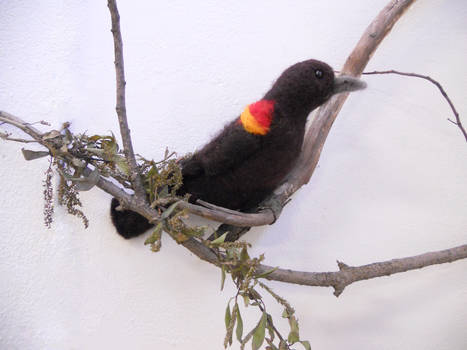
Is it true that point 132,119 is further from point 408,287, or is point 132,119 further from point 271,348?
point 408,287

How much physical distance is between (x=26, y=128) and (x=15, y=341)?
33 centimetres

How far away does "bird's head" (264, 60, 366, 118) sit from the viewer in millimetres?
450

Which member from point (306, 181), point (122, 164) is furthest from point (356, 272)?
point (122, 164)

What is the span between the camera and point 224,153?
446mm

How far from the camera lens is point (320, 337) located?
22.7 inches

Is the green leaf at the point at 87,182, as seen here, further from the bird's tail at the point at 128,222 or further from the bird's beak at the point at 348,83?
the bird's beak at the point at 348,83

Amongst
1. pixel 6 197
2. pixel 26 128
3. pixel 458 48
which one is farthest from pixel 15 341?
pixel 458 48

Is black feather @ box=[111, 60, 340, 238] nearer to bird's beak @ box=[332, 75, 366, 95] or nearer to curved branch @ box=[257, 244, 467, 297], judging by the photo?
bird's beak @ box=[332, 75, 366, 95]

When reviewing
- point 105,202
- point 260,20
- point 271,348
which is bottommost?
point 271,348

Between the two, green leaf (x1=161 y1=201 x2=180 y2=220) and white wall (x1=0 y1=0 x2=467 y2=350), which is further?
white wall (x1=0 y1=0 x2=467 y2=350)

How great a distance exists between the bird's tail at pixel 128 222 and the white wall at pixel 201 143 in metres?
0.03

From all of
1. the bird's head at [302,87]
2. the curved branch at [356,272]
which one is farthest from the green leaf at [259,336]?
the bird's head at [302,87]

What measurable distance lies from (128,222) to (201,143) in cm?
17

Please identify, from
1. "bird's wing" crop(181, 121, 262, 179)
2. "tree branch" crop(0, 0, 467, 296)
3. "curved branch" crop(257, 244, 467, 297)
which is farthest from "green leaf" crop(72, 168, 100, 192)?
"curved branch" crop(257, 244, 467, 297)
